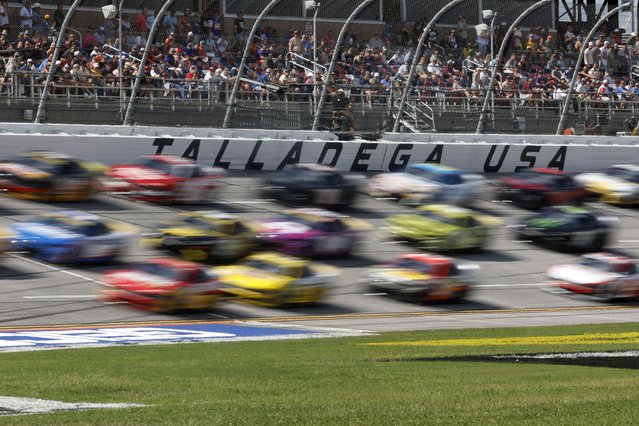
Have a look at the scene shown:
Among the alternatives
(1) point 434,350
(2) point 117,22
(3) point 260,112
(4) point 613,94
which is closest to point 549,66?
(4) point 613,94

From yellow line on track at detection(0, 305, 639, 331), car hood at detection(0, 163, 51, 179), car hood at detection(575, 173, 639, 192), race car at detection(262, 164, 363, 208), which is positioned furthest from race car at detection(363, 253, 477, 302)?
car hood at detection(575, 173, 639, 192)

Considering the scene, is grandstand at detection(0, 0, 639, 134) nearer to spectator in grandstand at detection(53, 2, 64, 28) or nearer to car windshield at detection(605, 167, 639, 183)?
spectator in grandstand at detection(53, 2, 64, 28)

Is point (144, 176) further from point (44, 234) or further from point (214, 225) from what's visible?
point (44, 234)

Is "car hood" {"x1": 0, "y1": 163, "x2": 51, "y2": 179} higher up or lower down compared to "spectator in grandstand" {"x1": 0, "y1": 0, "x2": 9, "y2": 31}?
lower down

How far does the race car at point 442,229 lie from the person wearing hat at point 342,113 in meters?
6.10

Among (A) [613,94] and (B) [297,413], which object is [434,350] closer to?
(B) [297,413]

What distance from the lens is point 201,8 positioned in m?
37.9

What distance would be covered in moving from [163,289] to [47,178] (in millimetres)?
9898

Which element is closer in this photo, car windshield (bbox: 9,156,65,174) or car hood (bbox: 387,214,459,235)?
car hood (bbox: 387,214,459,235)

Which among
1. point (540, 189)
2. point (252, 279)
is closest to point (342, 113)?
point (540, 189)

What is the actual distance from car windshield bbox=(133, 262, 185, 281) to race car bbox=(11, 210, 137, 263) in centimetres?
297

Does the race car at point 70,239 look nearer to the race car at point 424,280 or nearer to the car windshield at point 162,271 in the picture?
the car windshield at point 162,271

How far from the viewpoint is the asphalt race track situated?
23.2 m

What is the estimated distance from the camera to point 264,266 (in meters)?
25.7
